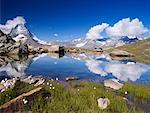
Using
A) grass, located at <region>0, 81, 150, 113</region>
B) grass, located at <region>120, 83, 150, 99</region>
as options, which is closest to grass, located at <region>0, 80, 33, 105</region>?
grass, located at <region>0, 81, 150, 113</region>

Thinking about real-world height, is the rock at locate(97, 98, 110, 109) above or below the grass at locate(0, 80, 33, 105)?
below

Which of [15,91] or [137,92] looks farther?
[137,92]

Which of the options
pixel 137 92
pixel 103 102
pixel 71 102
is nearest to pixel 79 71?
pixel 137 92

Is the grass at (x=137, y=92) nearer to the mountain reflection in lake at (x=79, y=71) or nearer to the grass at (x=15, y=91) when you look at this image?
the grass at (x=15, y=91)

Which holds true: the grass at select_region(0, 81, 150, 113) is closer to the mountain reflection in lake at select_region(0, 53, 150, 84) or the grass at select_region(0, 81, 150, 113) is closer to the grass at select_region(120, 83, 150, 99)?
the grass at select_region(120, 83, 150, 99)

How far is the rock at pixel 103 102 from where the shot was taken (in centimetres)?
1122

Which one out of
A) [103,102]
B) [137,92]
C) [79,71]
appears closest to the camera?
[103,102]

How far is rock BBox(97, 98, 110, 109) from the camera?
11219 mm

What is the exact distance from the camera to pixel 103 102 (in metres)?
11.5

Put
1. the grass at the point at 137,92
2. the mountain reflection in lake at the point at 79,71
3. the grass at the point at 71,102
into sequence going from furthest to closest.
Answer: the mountain reflection in lake at the point at 79,71 → the grass at the point at 137,92 → the grass at the point at 71,102

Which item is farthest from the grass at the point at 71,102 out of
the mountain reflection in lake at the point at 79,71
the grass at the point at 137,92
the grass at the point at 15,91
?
the mountain reflection in lake at the point at 79,71

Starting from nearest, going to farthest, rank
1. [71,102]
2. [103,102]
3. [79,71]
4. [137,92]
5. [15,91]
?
[103,102]
[71,102]
[15,91]
[137,92]
[79,71]

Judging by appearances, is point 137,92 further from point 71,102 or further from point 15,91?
point 15,91

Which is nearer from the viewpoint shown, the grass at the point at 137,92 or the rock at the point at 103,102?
the rock at the point at 103,102
